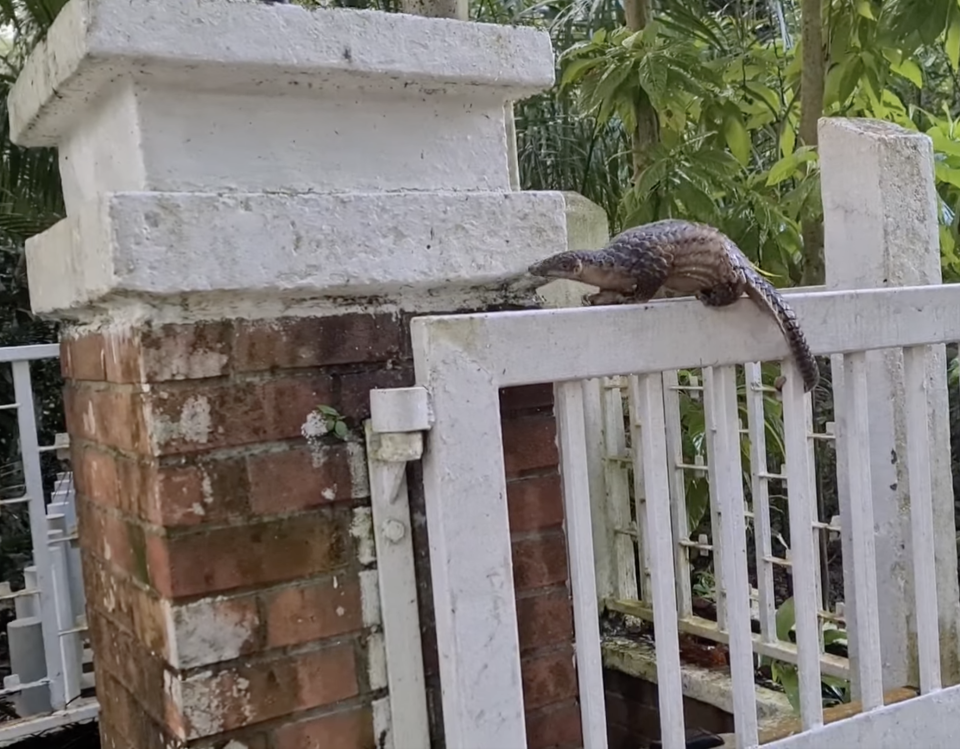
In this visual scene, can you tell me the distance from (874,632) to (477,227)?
3.07 feet

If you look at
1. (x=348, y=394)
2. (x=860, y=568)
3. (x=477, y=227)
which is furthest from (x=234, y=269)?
(x=860, y=568)

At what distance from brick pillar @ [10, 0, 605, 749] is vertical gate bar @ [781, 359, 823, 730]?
0.37 meters

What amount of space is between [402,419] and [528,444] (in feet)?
0.99

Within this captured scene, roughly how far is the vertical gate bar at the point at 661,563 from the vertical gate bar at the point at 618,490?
1482mm

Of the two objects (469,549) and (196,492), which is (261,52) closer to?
(196,492)

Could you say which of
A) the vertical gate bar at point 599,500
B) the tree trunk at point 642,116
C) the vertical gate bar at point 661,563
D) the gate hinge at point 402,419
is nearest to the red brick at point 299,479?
the gate hinge at point 402,419

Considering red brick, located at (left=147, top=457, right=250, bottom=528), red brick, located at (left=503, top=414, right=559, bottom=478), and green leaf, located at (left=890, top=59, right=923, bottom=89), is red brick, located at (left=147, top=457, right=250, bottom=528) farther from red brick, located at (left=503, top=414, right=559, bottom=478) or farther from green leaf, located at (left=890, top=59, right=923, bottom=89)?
green leaf, located at (left=890, top=59, right=923, bottom=89)

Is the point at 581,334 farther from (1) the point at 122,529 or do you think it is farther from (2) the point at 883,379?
(2) the point at 883,379

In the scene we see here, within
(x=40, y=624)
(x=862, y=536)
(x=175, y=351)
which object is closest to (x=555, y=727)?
(x=862, y=536)

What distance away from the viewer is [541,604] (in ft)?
4.74

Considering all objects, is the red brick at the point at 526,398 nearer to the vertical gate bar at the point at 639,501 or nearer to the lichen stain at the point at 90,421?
the lichen stain at the point at 90,421

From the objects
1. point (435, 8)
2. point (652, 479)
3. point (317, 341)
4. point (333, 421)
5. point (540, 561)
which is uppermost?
point (435, 8)

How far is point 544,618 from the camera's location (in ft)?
4.75

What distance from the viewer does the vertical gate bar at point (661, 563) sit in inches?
53.7
